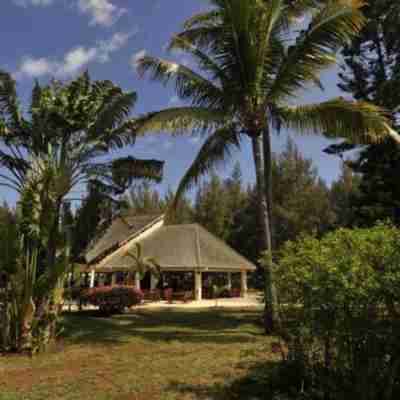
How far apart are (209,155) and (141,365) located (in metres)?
6.31

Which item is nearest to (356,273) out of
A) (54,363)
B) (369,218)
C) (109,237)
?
(54,363)

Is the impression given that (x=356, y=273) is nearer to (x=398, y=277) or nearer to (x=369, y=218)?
(x=398, y=277)

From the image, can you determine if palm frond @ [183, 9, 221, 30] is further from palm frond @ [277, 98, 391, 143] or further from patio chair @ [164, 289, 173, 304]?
patio chair @ [164, 289, 173, 304]

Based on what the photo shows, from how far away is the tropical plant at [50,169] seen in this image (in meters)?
8.23

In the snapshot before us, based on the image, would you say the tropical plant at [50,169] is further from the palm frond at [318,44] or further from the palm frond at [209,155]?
the palm frond at [318,44]

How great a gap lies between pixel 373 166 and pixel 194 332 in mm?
11189

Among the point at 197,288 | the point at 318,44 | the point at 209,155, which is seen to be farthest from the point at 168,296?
the point at 318,44

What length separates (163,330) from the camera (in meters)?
11.6

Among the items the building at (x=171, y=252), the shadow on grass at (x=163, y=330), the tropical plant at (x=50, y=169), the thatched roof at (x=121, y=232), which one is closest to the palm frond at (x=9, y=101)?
the tropical plant at (x=50, y=169)

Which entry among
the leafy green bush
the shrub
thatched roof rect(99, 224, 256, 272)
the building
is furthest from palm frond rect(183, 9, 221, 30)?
thatched roof rect(99, 224, 256, 272)

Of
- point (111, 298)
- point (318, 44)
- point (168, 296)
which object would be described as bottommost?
point (168, 296)

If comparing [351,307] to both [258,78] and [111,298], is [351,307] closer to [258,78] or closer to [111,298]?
[258,78]

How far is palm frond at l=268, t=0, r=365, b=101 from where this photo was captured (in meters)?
9.12

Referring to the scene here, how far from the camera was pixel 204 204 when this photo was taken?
44312mm
